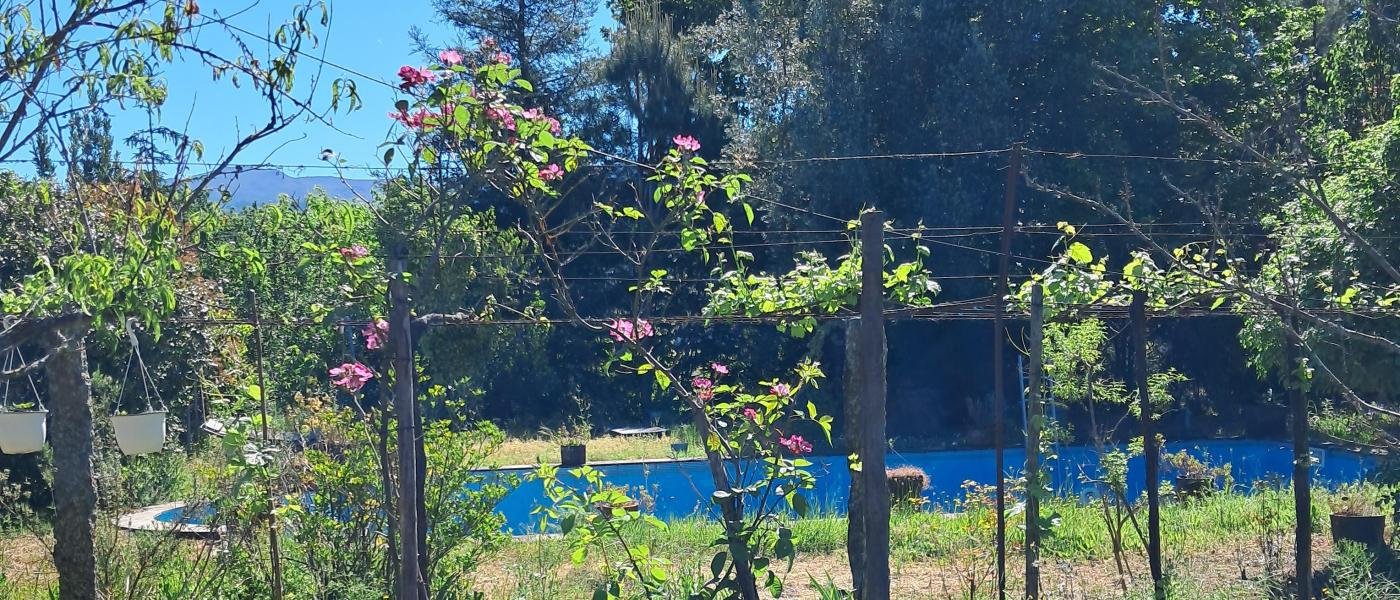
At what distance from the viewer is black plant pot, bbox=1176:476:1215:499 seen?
9834 mm

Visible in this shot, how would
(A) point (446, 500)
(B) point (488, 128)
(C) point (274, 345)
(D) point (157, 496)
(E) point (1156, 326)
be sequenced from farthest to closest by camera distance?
(E) point (1156, 326) < (C) point (274, 345) < (D) point (157, 496) < (A) point (446, 500) < (B) point (488, 128)

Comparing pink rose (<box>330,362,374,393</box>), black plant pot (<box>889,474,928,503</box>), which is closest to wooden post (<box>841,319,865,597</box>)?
pink rose (<box>330,362,374,393</box>)

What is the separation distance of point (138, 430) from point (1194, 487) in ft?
28.7

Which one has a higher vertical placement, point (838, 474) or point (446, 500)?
point (446, 500)

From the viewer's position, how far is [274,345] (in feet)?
49.6

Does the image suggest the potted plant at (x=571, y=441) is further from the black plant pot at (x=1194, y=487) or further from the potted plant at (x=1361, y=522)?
the potted plant at (x=1361, y=522)

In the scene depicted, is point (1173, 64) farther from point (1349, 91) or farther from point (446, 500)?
point (446, 500)

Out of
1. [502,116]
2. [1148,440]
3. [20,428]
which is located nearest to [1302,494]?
[1148,440]

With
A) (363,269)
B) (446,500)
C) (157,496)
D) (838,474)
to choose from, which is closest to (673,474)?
(838,474)

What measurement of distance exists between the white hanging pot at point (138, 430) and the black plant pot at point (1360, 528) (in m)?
7.03

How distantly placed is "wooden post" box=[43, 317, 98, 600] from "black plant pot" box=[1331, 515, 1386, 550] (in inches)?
287

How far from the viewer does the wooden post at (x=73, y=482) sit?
5402 mm

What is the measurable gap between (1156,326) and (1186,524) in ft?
43.7

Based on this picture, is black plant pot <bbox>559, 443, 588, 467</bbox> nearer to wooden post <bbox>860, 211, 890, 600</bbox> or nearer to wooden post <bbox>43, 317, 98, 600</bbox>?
wooden post <bbox>43, 317, 98, 600</bbox>
